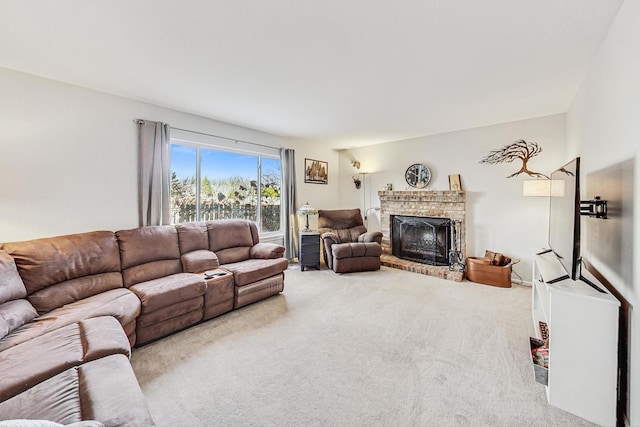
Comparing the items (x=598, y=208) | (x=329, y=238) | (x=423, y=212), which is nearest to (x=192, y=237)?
(x=329, y=238)

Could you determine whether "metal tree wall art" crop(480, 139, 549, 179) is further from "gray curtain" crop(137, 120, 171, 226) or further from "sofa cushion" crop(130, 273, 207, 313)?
"gray curtain" crop(137, 120, 171, 226)

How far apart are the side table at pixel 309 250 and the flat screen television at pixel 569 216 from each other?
10.7ft

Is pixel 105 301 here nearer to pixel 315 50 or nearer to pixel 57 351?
pixel 57 351

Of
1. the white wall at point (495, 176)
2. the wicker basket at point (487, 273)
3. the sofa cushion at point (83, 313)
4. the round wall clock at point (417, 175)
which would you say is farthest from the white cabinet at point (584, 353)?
the round wall clock at point (417, 175)

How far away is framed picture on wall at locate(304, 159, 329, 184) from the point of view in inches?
216

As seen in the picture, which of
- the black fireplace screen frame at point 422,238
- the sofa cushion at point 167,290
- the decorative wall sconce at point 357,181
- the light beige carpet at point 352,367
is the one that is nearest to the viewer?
the light beige carpet at point 352,367

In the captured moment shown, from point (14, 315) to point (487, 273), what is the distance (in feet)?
16.7

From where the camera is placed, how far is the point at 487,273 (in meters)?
3.84

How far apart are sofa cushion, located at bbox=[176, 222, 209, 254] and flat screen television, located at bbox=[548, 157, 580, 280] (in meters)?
3.66

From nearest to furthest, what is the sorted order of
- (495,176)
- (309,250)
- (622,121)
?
(622,121) → (495,176) → (309,250)

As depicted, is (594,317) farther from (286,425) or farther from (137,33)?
(137,33)

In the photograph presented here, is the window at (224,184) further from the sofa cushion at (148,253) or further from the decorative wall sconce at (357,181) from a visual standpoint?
the decorative wall sconce at (357,181)

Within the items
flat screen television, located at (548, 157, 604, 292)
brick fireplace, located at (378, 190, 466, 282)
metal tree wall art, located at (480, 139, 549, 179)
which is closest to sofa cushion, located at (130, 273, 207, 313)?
flat screen television, located at (548, 157, 604, 292)

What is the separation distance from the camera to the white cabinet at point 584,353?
148 centimetres
